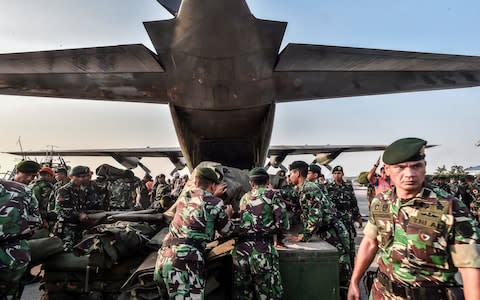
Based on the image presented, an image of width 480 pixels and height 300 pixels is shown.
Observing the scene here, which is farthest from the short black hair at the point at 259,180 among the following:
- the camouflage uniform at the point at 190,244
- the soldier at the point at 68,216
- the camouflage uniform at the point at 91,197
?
the camouflage uniform at the point at 91,197

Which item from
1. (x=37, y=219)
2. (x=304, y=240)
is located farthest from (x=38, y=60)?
(x=304, y=240)

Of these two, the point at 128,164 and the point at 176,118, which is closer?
the point at 176,118

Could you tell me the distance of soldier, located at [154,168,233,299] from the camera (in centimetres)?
262

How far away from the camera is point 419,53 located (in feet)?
10.5

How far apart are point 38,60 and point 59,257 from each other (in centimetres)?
208

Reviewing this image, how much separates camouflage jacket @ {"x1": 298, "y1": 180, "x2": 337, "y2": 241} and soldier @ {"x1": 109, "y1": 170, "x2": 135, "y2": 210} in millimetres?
6365

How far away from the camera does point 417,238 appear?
1.79 metres

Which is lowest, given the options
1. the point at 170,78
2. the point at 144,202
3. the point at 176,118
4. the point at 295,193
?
the point at 144,202

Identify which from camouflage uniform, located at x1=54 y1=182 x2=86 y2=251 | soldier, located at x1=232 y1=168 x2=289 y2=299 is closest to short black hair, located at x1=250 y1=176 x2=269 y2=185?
soldier, located at x1=232 y1=168 x2=289 y2=299

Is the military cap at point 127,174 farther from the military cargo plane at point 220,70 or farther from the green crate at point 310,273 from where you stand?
the green crate at point 310,273

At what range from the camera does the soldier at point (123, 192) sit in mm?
9409

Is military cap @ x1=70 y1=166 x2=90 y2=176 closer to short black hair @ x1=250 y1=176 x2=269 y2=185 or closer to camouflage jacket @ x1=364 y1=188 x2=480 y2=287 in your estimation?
short black hair @ x1=250 y1=176 x2=269 y2=185

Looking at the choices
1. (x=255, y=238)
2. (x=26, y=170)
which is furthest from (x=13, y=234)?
(x=255, y=238)

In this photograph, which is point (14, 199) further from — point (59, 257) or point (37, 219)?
point (59, 257)
